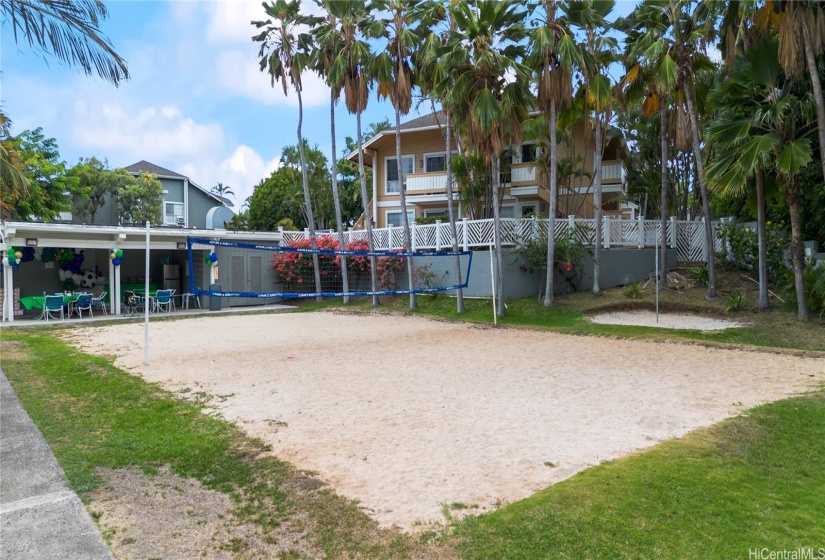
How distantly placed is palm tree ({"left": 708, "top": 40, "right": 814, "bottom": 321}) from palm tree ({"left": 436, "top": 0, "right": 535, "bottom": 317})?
5.31 meters

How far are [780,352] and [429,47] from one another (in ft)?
41.1

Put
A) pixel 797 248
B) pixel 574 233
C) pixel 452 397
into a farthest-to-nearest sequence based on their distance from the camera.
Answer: pixel 574 233, pixel 797 248, pixel 452 397

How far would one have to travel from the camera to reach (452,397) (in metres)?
7.87

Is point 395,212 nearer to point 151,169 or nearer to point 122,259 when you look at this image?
point 122,259

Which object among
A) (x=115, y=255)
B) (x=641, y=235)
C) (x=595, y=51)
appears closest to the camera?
(x=595, y=51)

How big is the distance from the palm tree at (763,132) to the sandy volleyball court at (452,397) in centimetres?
404

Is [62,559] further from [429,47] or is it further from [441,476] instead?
[429,47]

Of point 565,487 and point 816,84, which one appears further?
point 816,84

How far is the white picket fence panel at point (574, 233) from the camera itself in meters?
19.6

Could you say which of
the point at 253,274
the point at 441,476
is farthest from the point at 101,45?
the point at 253,274

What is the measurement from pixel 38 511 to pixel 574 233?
17.4m

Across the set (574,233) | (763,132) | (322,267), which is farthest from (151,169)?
(763,132)

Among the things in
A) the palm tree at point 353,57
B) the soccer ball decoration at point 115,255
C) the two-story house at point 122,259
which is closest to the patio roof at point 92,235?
the two-story house at point 122,259

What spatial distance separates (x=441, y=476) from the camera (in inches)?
193
